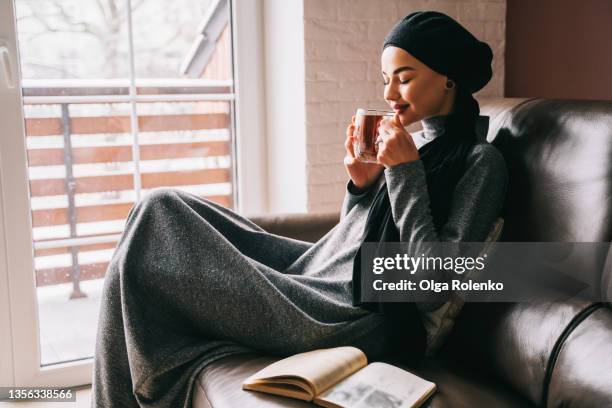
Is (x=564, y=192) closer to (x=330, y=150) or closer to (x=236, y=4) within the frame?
(x=330, y=150)

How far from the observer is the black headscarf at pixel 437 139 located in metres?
1.43

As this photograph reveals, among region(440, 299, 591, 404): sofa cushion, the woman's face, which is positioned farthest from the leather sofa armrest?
region(440, 299, 591, 404): sofa cushion

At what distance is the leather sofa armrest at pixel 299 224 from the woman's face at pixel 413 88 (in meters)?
0.49

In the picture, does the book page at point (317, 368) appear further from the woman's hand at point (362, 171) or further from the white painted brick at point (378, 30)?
the white painted brick at point (378, 30)

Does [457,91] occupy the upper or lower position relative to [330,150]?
upper

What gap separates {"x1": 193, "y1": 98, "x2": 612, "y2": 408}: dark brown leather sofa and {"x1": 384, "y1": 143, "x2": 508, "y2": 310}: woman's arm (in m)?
0.08

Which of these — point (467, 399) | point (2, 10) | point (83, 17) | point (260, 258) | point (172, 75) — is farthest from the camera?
point (172, 75)

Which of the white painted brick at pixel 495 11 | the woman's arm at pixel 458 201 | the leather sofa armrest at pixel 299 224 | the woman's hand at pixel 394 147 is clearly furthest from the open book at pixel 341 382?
the white painted brick at pixel 495 11

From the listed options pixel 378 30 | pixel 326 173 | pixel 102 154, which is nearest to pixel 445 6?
pixel 378 30

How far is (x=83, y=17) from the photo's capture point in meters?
2.25

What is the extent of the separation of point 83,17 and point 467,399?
1774 mm

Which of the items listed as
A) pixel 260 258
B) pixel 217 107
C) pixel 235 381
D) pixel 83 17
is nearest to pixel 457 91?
pixel 260 258

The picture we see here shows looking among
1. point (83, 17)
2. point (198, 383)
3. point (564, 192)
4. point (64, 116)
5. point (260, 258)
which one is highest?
point (83, 17)

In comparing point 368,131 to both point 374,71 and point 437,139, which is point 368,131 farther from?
point 374,71
